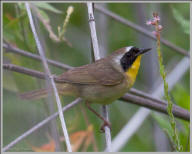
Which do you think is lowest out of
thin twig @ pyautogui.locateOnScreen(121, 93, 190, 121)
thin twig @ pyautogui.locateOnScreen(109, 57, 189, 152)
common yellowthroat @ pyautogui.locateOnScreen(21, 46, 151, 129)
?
thin twig @ pyautogui.locateOnScreen(109, 57, 189, 152)

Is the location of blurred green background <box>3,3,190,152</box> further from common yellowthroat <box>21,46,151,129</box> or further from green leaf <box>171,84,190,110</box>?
common yellowthroat <box>21,46,151,129</box>

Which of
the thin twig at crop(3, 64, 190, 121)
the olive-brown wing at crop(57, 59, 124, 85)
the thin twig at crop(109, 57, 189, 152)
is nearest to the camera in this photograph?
the thin twig at crop(3, 64, 190, 121)

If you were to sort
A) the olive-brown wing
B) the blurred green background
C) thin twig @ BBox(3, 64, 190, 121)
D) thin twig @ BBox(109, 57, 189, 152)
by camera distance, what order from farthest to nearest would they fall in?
1. the olive-brown wing
2. thin twig @ BBox(109, 57, 189, 152)
3. the blurred green background
4. thin twig @ BBox(3, 64, 190, 121)

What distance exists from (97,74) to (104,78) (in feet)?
0.26

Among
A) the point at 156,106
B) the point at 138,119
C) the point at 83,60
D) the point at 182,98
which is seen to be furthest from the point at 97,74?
the point at 83,60

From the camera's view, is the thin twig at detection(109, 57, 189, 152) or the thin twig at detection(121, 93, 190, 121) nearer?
the thin twig at detection(121, 93, 190, 121)

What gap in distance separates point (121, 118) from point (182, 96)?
62.5 inches

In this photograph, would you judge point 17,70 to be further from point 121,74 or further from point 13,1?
point 121,74

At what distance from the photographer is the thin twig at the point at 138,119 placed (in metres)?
2.97

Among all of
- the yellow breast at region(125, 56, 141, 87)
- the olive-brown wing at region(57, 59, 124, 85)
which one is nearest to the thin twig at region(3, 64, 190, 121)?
the yellow breast at region(125, 56, 141, 87)

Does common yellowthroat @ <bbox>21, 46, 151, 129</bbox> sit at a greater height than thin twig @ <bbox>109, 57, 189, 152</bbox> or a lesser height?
greater

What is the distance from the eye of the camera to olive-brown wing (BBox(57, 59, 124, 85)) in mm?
3068

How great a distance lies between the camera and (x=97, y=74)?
3191 mm

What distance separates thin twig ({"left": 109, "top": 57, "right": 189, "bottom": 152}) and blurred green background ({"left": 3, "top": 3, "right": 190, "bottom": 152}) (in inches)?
5.5
